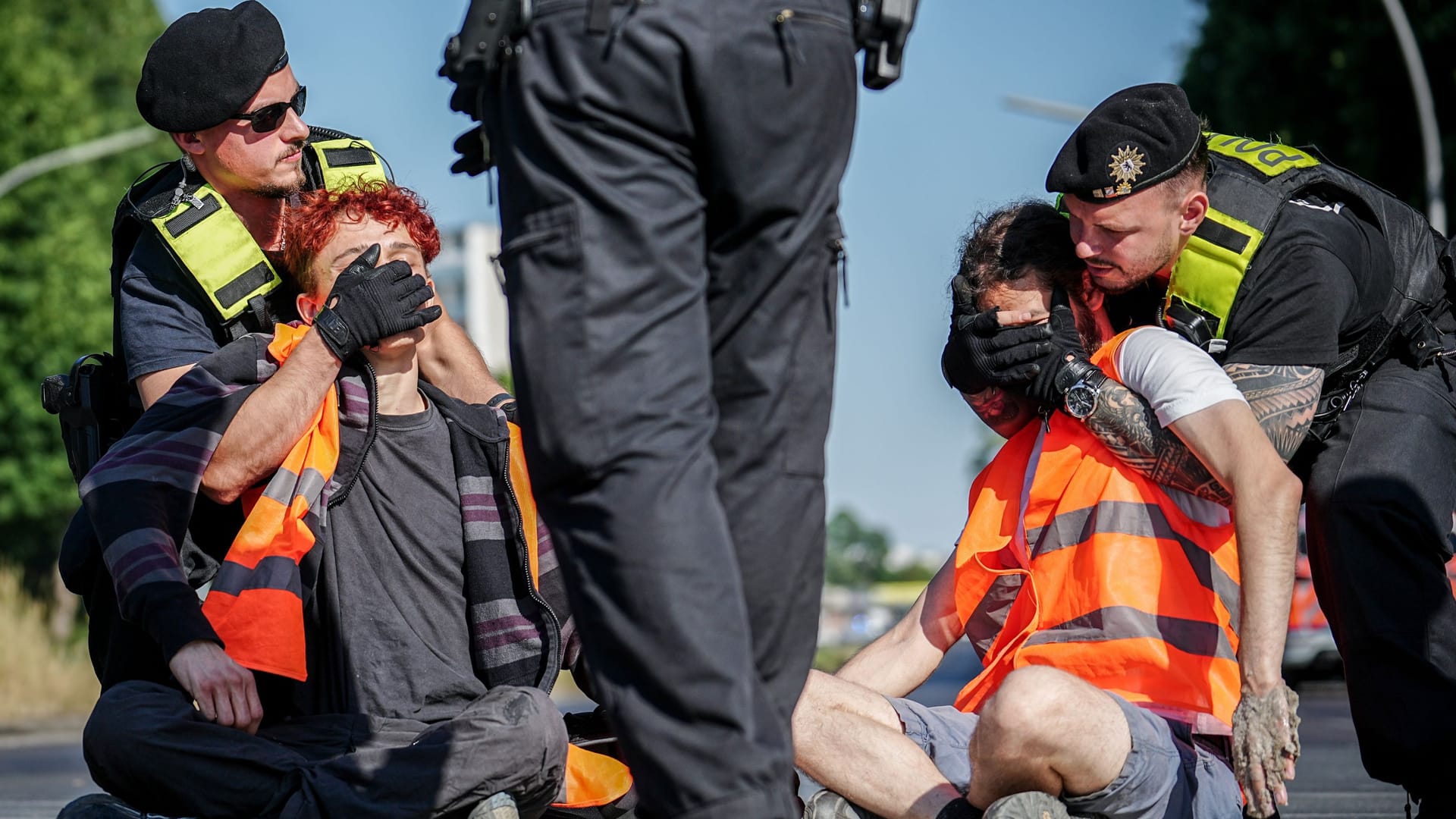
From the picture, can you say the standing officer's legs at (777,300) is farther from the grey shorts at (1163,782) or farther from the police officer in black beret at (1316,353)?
the police officer in black beret at (1316,353)

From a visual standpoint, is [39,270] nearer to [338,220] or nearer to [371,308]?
[338,220]

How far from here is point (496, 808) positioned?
3271 mm

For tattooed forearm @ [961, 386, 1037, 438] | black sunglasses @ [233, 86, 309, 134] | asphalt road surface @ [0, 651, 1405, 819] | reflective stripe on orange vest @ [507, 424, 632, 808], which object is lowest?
asphalt road surface @ [0, 651, 1405, 819]

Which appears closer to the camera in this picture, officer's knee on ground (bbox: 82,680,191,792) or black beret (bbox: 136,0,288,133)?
officer's knee on ground (bbox: 82,680,191,792)

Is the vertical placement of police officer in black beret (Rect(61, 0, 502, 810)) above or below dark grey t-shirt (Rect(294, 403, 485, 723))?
above

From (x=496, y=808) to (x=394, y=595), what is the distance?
26.5 inches

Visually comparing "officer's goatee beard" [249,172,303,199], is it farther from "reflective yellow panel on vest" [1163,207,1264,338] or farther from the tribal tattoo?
"reflective yellow panel on vest" [1163,207,1264,338]

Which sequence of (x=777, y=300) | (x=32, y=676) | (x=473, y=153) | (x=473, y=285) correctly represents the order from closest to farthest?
(x=777, y=300) → (x=473, y=153) → (x=32, y=676) → (x=473, y=285)

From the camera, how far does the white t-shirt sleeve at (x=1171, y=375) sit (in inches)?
136

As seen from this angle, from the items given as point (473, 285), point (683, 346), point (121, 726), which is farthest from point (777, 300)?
point (473, 285)

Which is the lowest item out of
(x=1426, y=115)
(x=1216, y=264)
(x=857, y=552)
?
(x=857, y=552)

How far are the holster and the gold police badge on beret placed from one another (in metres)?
2.57

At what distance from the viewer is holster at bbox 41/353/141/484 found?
13.6ft

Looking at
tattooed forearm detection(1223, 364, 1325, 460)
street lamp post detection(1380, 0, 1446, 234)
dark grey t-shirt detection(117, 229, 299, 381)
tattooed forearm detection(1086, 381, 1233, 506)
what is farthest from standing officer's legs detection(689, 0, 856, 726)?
street lamp post detection(1380, 0, 1446, 234)
